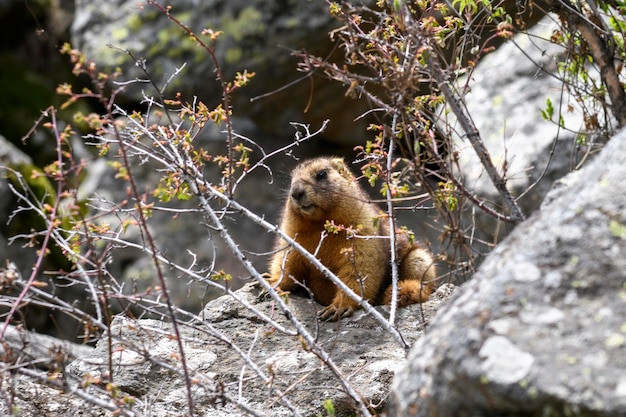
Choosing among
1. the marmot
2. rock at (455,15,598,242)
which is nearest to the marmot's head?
the marmot

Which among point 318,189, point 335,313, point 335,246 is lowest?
point 335,313

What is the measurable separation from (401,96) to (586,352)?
205 centimetres

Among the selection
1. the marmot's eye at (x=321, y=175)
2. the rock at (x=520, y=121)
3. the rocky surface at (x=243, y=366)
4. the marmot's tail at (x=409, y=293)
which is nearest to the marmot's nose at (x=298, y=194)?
the marmot's eye at (x=321, y=175)

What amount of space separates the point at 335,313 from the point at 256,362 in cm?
101

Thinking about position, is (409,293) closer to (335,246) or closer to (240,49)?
(335,246)

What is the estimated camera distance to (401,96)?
14.9 ft

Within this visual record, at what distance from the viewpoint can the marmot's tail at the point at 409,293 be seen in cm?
718

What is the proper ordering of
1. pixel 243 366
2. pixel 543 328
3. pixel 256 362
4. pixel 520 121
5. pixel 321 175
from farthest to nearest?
pixel 520 121 → pixel 321 175 → pixel 256 362 → pixel 243 366 → pixel 543 328

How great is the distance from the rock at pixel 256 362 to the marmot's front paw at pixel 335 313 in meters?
0.07

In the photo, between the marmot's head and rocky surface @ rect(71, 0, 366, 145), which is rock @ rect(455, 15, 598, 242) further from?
the marmot's head

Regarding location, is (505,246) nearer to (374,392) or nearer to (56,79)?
(374,392)

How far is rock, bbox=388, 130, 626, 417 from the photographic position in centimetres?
280

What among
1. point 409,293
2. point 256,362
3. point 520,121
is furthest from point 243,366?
point 520,121

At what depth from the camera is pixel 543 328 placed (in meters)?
2.98
